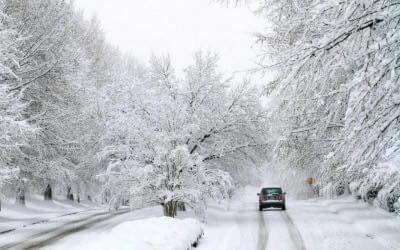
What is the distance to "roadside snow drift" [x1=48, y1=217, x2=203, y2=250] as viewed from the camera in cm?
1084

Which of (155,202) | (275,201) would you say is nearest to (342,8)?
(155,202)

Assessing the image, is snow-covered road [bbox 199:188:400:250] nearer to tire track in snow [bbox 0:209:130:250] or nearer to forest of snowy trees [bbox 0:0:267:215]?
forest of snowy trees [bbox 0:0:267:215]

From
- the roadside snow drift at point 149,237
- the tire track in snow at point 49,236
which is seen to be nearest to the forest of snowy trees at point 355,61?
the roadside snow drift at point 149,237

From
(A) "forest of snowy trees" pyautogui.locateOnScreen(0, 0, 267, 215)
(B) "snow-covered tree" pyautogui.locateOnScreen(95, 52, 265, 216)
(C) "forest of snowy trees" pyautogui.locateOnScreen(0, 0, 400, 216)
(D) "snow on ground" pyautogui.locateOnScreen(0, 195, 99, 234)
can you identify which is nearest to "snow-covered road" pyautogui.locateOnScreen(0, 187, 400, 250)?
(C) "forest of snowy trees" pyautogui.locateOnScreen(0, 0, 400, 216)

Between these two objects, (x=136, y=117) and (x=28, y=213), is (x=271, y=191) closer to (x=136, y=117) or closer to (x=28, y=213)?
(x=136, y=117)

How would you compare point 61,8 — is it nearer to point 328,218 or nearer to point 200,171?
point 200,171

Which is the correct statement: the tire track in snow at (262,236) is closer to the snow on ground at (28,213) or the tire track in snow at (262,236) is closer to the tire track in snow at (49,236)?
the tire track in snow at (49,236)

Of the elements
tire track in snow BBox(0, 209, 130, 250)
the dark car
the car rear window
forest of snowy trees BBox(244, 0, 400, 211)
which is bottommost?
tire track in snow BBox(0, 209, 130, 250)

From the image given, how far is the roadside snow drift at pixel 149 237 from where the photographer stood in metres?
10.8

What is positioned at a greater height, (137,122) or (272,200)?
(137,122)

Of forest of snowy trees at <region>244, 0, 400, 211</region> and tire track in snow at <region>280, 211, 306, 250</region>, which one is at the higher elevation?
forest of snowy trees at <region>244, 0, 400, 211</region>

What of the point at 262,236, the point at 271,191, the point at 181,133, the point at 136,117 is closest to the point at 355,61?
the point at 262,236

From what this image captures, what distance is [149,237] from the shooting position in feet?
39.3

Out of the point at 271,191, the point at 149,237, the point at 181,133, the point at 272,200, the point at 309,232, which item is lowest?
the point at 309,232
